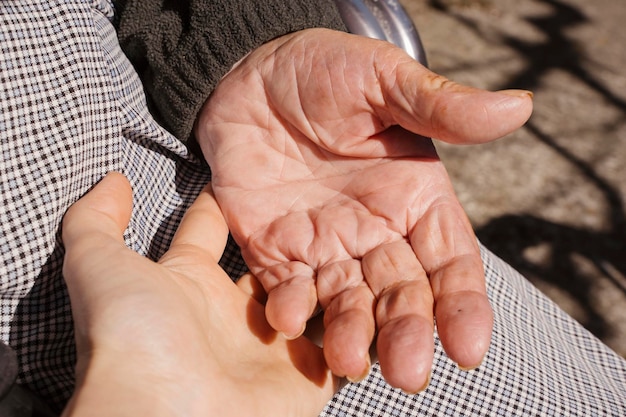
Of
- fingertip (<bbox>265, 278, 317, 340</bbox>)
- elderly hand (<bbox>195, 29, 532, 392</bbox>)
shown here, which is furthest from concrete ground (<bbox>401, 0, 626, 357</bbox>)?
fingertip (<bbox>265, 278, 317, 340</bbox>)

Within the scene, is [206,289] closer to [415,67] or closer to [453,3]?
[415,67]

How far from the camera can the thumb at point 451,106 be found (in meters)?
0.84

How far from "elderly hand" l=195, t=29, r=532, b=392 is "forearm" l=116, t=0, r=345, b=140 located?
1.4 inches

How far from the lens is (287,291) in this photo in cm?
88

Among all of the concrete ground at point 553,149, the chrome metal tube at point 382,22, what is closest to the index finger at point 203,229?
the chrome metal tube at point 382,22

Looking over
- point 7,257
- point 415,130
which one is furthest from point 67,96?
A: point 415,130

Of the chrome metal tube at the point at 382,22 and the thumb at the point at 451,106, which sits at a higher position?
the thumb at the point at 451,106

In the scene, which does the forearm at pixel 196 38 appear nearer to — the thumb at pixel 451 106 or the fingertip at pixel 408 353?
the thumb at pixel 451 106

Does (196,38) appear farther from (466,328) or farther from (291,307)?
(466,328)

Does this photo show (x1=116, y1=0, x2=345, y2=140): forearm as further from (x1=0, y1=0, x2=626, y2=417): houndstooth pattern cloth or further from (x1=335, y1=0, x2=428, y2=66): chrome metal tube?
(x1=335, y1=0, x2=428, y2=66): chrome metal tube

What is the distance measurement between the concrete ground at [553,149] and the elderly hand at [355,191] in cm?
Answer: 132

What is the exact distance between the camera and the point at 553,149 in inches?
104

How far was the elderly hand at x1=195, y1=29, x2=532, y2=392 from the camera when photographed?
0.81 m

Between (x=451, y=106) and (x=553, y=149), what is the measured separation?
1.96 m
